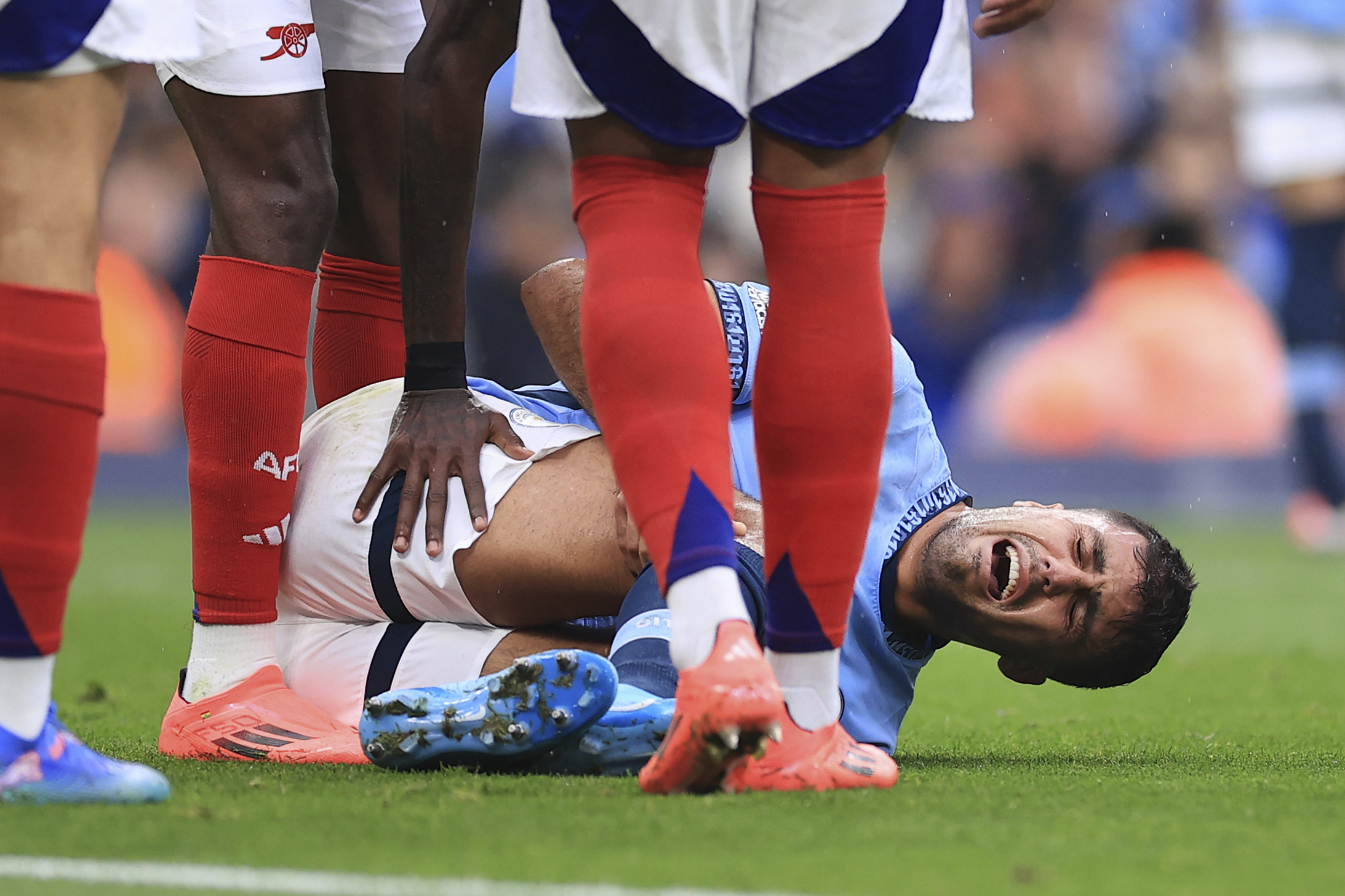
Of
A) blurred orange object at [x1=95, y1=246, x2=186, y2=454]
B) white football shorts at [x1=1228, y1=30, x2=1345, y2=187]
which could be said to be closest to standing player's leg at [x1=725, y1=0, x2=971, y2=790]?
white football shorts at [x1=1228, y1=30, x2=1345, y2=187]

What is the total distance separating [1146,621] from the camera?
2.35 metres

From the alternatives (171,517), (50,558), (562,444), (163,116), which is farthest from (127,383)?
(50,558)

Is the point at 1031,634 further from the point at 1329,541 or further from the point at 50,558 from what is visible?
the point at 1329,541

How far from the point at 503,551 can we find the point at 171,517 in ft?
23.0

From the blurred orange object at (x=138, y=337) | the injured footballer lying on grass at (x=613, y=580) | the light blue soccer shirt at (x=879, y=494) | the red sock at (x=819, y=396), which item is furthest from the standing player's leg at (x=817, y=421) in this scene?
the blurred orange object at (x=138, y=337)

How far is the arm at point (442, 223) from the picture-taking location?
247 centimetres

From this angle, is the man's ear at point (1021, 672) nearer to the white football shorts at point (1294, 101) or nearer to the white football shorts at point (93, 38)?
the white football shorts at point (93, 38)

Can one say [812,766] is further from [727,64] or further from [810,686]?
[727,64]

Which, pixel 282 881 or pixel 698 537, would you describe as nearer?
pixel 282 881

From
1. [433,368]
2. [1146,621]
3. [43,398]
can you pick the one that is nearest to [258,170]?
[433,368]

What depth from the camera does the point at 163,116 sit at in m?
9.45

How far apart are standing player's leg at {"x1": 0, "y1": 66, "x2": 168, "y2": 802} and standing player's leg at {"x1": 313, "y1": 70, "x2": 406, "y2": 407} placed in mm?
1093

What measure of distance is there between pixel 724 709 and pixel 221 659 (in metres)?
1.05

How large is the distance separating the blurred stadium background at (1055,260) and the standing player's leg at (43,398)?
693cm
